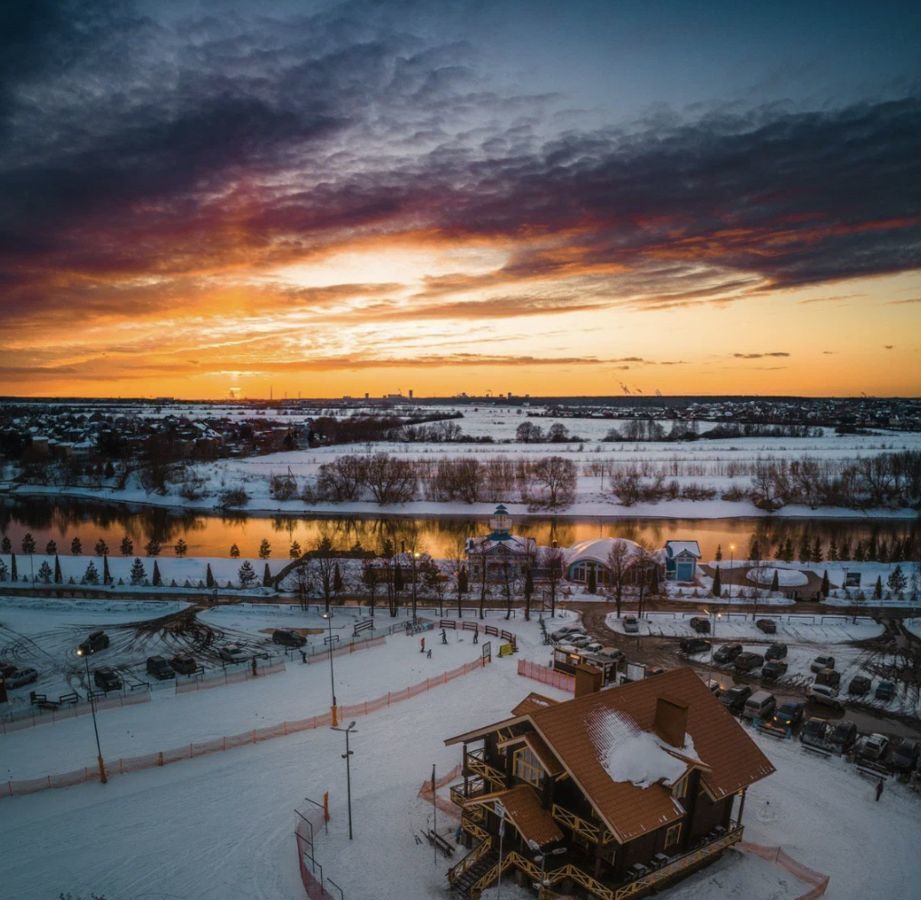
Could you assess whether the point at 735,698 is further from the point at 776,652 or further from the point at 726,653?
the point at 776,652

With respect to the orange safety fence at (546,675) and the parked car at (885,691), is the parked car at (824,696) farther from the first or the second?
the orange safety fence at (546,675)

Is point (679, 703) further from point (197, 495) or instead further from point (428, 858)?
point (197, 495)

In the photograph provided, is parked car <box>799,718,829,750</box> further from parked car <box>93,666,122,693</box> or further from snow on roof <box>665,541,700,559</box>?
parked car <box>93,666,122,693</box>

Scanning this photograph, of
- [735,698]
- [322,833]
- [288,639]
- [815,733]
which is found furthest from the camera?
[288,639]

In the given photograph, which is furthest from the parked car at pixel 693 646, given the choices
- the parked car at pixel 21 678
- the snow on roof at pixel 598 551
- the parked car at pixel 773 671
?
the parked car at pixel 21 678

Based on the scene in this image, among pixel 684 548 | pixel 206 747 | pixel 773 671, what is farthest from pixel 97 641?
pixel 684 548

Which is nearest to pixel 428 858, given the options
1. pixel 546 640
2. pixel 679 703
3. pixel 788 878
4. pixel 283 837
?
pixel 283 837

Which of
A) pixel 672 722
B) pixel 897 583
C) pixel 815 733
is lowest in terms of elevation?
pixel 897 583
